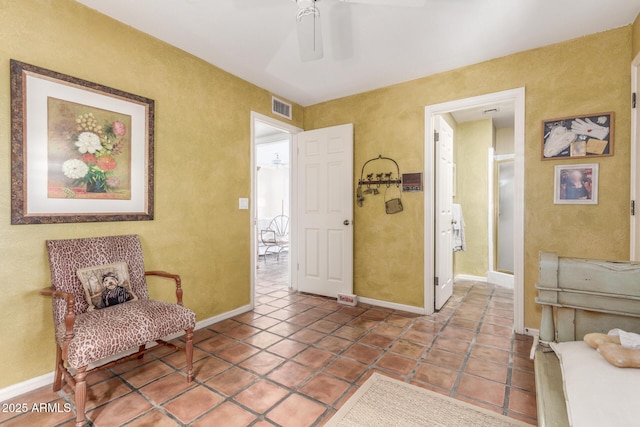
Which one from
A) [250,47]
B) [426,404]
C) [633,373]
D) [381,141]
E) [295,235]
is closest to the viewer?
[633,373]

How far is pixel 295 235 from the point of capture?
4.23m

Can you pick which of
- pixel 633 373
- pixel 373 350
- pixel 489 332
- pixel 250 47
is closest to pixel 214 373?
pixel 373 350

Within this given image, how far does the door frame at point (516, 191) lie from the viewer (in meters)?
2.75

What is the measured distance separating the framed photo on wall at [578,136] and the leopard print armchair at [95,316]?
3213 mm

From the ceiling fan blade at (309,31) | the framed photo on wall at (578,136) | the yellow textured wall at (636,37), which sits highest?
the yellow textured wall at (636,37)

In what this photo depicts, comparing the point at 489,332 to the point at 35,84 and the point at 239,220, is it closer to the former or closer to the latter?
the point at 239,220

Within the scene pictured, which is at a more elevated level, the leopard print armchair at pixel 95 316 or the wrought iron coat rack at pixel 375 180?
the wrought iron coat rack at pixel 375 180

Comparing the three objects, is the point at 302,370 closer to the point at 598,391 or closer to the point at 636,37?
the point at 598,391

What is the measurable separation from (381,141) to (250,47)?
1.74 metres

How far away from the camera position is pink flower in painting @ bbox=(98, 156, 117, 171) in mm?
2201

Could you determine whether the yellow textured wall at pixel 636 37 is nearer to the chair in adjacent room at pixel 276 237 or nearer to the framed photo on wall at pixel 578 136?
the framed photo on wall at pixel 578 136

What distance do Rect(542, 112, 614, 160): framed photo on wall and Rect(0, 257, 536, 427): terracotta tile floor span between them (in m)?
1.65

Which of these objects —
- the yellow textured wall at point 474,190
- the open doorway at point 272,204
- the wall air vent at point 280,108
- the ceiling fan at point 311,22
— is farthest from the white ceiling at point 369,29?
the yellow textured wall at point 474,190

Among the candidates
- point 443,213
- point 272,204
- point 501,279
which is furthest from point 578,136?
point 272,204
